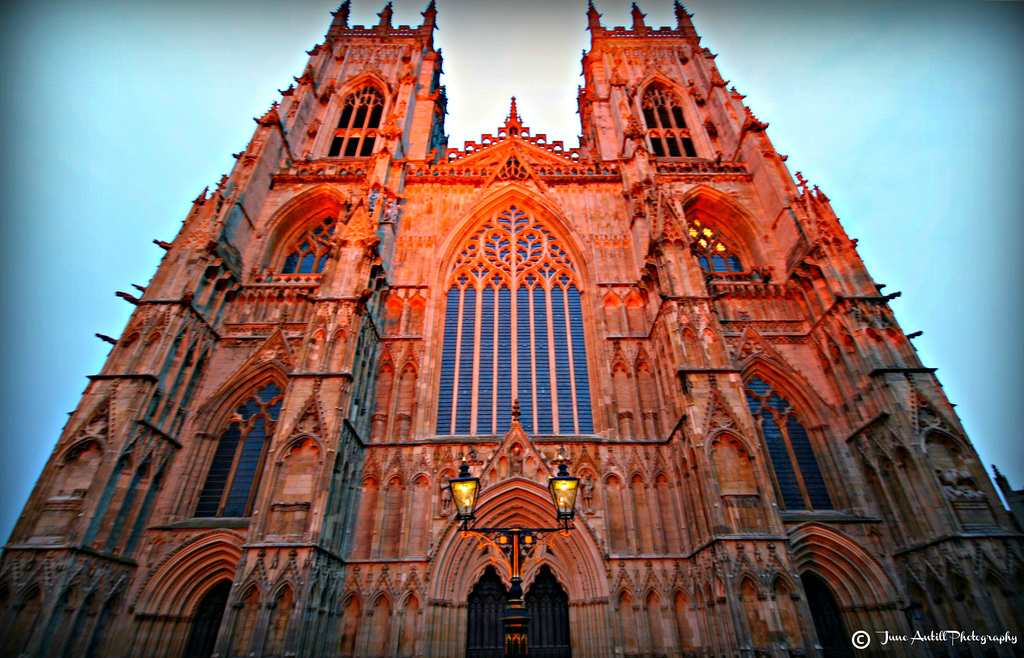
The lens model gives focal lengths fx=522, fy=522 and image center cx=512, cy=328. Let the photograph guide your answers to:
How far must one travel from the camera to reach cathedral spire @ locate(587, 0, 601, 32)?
32.3 meters

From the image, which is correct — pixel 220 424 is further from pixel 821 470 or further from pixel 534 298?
pixel 821 470

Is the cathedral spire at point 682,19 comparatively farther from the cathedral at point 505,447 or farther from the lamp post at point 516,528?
the lamp post at point 516,528

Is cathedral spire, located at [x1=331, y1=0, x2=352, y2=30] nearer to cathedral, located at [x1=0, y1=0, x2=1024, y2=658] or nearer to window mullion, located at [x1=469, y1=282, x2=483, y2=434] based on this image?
cathedral, located at [x1=0, y1=0, x2=1024, y2=658]

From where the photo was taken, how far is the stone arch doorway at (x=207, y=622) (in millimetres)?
12578

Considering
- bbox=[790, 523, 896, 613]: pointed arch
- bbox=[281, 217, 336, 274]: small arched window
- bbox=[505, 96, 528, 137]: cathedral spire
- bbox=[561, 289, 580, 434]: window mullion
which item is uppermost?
bbox=[505, 96, 528, 137]: cathedral spire

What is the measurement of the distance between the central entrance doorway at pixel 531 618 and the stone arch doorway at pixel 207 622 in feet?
19.4

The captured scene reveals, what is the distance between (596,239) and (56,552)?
17506 millimetres

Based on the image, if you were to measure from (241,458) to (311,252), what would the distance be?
900 centimetres

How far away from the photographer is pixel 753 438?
12.7 m

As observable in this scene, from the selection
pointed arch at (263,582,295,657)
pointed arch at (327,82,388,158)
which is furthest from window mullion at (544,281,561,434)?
pointed arch at (327,82,388,158)

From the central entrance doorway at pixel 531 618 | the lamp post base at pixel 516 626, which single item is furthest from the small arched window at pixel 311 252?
the lamp post base at pixel 516 626

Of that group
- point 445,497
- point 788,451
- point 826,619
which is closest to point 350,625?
point 445,497

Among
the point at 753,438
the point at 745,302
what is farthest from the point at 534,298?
the point at 753,438

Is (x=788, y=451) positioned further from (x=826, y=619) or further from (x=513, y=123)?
(x=513, y=123)
